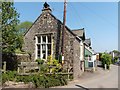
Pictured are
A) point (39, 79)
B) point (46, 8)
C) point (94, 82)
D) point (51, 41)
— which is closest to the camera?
point (39, 79)

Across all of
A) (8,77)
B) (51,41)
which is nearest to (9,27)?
(8,77)

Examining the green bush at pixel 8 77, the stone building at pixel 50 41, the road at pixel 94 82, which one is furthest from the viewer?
the stone building at pixel 50 41

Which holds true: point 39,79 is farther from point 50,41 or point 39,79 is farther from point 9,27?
point 50,41

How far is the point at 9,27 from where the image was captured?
49.1 feet

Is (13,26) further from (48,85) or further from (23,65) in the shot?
(48,85)

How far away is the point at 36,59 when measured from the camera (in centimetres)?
2073

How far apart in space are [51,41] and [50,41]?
0.32 metres

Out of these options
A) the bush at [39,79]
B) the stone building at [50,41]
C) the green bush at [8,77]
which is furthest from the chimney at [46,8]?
the green bush at [8,77]

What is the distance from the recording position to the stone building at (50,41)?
63.4 ft

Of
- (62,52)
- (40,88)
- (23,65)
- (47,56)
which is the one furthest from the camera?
(47,56)

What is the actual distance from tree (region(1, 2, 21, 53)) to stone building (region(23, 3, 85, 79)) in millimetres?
5357

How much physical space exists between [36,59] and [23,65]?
11.3 feet

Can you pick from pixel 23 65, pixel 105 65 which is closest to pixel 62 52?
pixel 23 65

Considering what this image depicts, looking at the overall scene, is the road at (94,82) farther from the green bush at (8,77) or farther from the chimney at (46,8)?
the chimney at (46,8)
